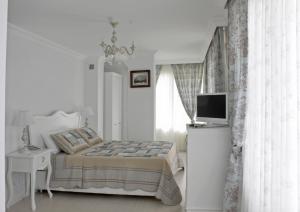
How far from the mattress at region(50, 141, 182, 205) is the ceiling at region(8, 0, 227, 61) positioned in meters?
1.99

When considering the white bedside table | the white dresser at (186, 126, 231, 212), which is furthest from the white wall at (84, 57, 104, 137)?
the white dresser at (186, 126, 231, 212)

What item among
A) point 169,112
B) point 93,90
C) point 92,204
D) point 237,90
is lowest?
point 92,204

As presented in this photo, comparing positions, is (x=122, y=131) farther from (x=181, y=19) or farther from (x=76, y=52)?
(x=181, y=19)

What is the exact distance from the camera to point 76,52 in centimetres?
578

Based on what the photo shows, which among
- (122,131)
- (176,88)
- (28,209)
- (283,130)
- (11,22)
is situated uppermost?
(11,22)

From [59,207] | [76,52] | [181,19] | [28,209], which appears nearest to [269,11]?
[181,19]

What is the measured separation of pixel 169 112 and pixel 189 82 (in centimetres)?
102

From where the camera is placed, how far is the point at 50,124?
459cm

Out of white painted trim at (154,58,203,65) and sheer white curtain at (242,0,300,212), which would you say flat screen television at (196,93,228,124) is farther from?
white painted trim at (154,58,203,65)

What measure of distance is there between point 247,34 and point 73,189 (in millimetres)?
3156

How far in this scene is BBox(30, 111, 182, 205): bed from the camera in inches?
143

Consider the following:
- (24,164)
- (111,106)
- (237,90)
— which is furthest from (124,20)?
(111,106)

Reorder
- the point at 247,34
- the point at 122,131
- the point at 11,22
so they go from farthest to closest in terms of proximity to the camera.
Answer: the point at 122,131 < the point at 11,22 < the point at 247,34

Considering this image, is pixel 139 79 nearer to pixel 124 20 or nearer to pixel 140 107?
pixel 140 107
